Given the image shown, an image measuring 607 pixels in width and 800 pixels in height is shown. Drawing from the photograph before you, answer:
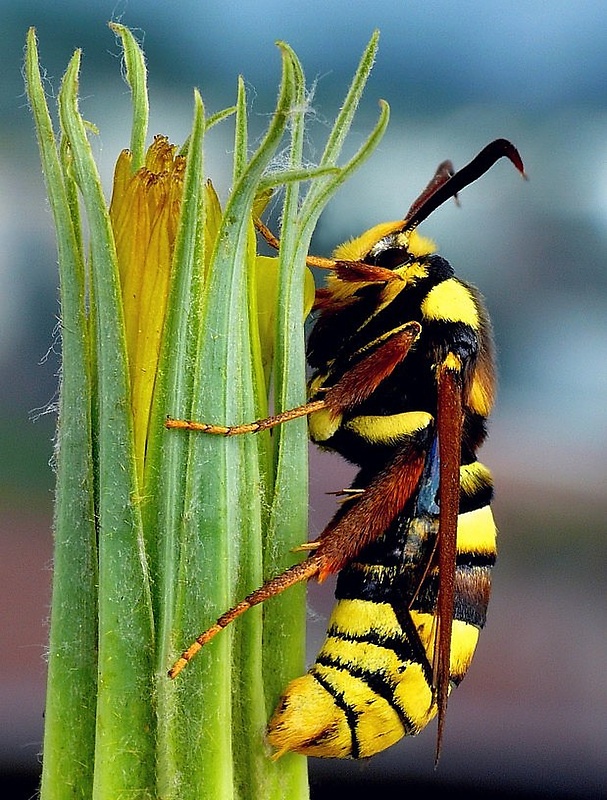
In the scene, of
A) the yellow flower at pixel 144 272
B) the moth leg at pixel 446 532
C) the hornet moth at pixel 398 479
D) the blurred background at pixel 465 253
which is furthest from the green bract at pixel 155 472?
the blurred background at pixel 465 253

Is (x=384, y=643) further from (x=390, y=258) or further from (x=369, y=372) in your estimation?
→ (x=390, y=258)

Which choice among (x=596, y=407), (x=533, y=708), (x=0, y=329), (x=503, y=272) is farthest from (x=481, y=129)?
(x=533, y=708)

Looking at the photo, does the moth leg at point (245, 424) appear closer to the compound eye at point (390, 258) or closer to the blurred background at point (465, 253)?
the compound eye at point (390, 258)

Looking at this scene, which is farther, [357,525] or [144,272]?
[357,525]

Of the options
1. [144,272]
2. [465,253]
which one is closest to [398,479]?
[144,272]

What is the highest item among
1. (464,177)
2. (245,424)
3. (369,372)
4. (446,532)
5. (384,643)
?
(464,177)

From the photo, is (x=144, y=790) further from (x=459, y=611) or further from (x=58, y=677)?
(x=459, y=611)
